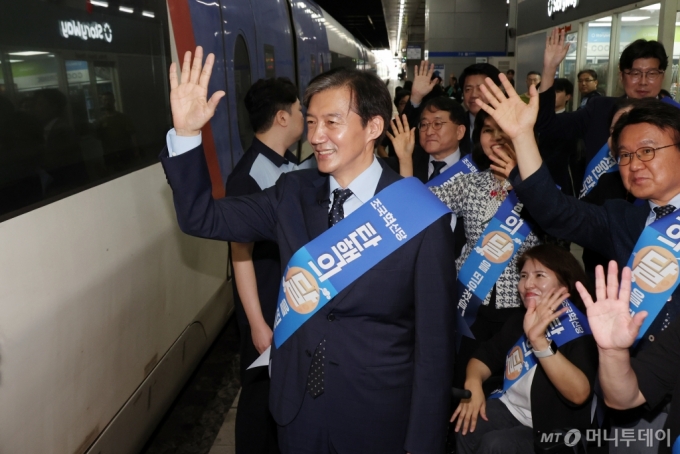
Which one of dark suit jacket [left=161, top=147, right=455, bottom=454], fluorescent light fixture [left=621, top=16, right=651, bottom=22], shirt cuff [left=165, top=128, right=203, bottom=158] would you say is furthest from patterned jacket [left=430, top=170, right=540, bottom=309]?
fluorescent light fixture [left=621, top=16, right=651, bottom=22]

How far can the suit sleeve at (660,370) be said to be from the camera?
1.92m

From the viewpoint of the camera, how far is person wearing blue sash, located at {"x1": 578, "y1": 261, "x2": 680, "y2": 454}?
1789 mm

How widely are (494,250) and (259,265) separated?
118 cm

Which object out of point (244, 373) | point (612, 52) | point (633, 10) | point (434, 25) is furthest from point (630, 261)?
point (434, 25)

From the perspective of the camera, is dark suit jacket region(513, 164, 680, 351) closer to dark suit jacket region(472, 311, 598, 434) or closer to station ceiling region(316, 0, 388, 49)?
dark suit jacket region(472, 311, 598, 434)

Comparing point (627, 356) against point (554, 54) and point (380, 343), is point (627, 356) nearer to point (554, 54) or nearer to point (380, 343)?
point (380, 343)

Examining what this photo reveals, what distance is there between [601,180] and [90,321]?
2.72m

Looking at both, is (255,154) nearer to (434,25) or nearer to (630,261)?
(630,261)

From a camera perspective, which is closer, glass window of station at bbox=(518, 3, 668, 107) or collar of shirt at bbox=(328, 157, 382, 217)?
collar of shirt at bbox=(328, 157, 382, 217)

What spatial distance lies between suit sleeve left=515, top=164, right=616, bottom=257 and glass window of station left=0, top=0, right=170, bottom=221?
161 cm

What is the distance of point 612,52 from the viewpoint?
9938mm

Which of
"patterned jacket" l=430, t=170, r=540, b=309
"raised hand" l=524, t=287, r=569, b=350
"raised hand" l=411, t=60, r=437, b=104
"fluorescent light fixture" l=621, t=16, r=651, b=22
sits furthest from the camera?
"fluorescent light fixture" l=621, t=16, r=651, b=22

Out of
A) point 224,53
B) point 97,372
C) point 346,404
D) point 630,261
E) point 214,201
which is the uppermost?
point 224,53

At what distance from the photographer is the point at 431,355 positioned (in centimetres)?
192
